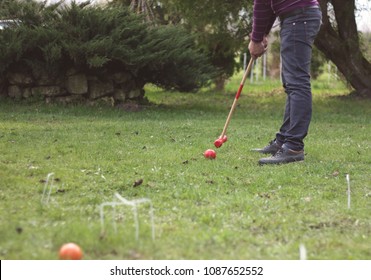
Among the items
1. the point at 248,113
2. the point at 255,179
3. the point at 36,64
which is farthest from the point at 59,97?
the point at 255,179

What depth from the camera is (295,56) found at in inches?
200

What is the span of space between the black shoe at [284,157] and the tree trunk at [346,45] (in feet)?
25.0

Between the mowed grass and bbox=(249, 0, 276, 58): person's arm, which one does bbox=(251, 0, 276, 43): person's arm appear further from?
the mowed grass

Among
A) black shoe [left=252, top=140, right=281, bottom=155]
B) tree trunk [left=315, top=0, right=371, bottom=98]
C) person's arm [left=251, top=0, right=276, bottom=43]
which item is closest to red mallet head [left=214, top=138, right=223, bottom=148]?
black shoe [left=252, top=140, right=281, bottom=155]

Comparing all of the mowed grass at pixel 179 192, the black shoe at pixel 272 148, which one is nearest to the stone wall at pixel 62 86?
the mowed grass at pixel 179 192

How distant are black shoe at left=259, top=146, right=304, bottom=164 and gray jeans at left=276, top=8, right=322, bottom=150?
0.15ft

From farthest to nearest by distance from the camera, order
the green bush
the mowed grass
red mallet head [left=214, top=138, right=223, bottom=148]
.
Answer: the green bush < red mallet head [left=214, top=138, right=223, bottom=148] < the mowed grass

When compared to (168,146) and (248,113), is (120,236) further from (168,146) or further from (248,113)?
(248,113)

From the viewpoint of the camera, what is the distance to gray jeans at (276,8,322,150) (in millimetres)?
5035

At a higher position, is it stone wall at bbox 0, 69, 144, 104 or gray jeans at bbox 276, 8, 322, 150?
gray jeans at bbox 276, 8, 322, 150

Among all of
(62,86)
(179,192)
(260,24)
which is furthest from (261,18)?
(62,86)

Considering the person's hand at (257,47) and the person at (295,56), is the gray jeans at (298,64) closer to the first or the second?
the person at (295,56)

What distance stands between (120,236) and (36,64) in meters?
8.00

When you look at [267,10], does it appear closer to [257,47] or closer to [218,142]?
[257,47]
